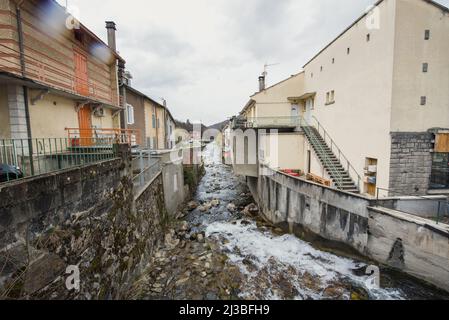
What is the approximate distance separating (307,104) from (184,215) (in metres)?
12.7

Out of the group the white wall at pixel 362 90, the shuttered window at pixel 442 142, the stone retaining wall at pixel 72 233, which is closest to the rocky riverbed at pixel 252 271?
the stone retaining wall at pixel 72 233

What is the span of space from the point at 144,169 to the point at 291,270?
731 centimetres

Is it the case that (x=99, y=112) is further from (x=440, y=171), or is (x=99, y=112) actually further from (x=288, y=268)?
(x=440, y=171)

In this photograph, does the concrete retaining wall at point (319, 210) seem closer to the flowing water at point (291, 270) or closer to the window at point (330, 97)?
the flowing water at point (291, 270)

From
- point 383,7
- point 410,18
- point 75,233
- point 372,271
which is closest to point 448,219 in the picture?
point 372,271

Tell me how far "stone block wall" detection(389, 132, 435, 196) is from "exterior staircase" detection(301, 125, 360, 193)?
1.82m

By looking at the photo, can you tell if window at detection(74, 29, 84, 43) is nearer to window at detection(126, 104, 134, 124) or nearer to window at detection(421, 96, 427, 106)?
window at detection(126, 104, 134, 124)

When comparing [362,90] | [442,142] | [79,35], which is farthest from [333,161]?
[79,35]

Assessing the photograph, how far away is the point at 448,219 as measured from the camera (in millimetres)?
6609

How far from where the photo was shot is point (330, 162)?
1157cm

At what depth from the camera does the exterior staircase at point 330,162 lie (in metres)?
9.99

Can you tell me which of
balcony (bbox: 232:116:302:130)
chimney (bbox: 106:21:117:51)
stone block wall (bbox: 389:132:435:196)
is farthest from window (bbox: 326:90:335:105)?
chimney (bbox: 106:21:117:51)

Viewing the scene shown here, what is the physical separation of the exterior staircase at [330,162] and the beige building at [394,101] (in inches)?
2.2
